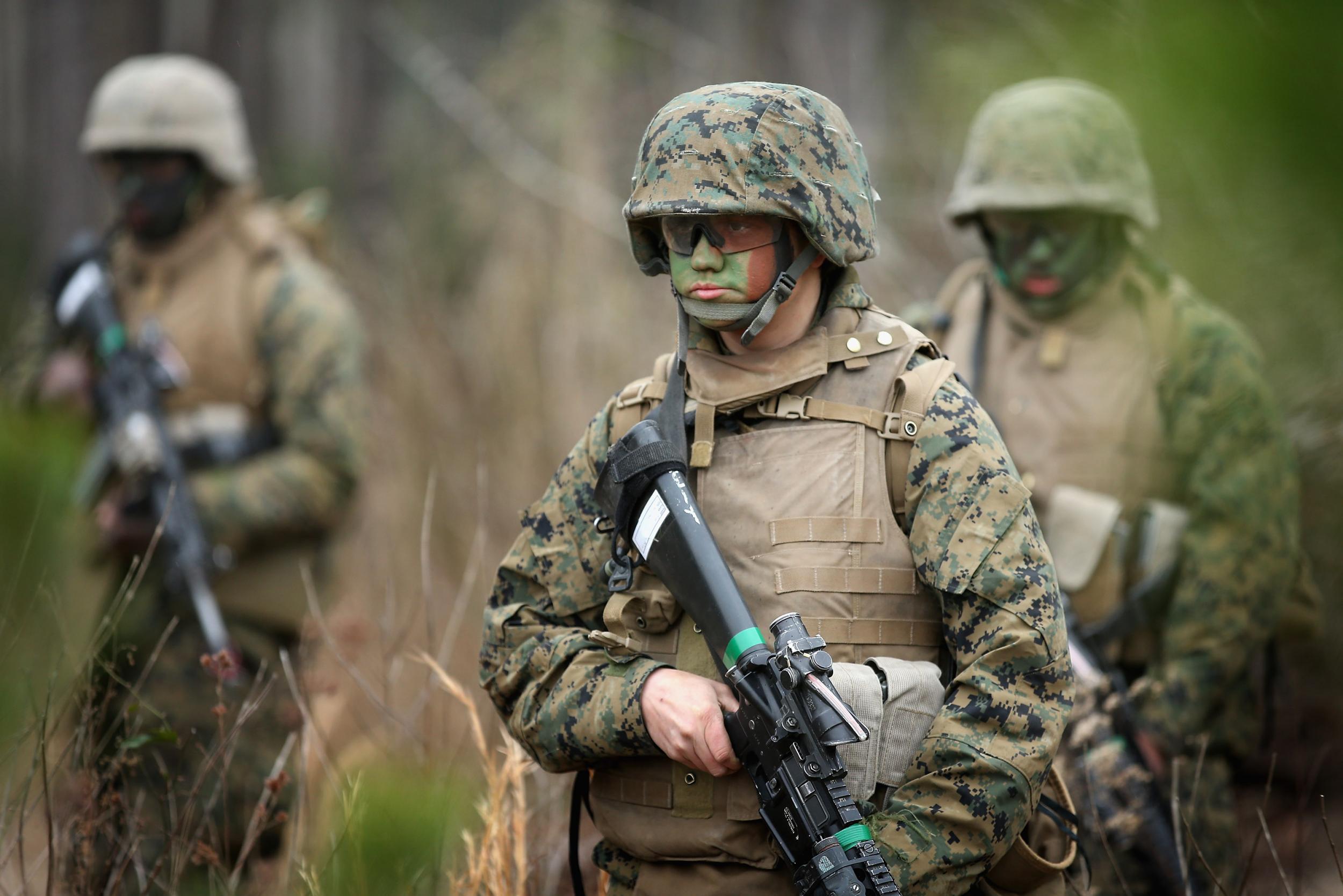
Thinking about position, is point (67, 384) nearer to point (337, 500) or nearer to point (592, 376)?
point (337, 500)

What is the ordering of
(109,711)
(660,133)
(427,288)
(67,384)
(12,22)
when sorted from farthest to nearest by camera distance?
(12,22)
(427,288)
(67,384)
(109,711)
(660,133)

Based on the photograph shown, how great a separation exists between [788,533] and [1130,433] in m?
2.11

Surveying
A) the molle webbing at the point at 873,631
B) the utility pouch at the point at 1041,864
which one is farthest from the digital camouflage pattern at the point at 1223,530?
the molle webbing at the point at 873,631

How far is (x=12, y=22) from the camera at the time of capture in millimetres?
12945

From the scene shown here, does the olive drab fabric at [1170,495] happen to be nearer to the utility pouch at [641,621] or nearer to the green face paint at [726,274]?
the utility pouch at [641,621]

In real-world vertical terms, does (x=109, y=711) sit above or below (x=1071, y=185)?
below

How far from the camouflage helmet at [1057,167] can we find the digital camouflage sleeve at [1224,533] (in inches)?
19.6

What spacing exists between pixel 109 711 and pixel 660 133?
10.5 feet

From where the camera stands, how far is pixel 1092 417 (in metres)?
4.11

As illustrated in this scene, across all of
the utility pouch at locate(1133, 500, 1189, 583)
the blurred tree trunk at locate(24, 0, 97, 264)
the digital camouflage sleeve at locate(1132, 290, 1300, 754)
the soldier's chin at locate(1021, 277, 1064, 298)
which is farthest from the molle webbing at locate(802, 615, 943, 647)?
the blurred tree trunk at locate(24, 0, 97, 264)

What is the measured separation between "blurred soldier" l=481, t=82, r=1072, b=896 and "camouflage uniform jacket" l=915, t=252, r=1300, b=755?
1764 millimetres

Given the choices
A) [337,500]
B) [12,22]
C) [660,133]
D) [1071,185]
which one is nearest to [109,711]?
[337,500]

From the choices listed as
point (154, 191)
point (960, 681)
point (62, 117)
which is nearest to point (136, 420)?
point (154, 191)

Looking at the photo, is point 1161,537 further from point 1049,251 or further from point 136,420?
point 136,420
